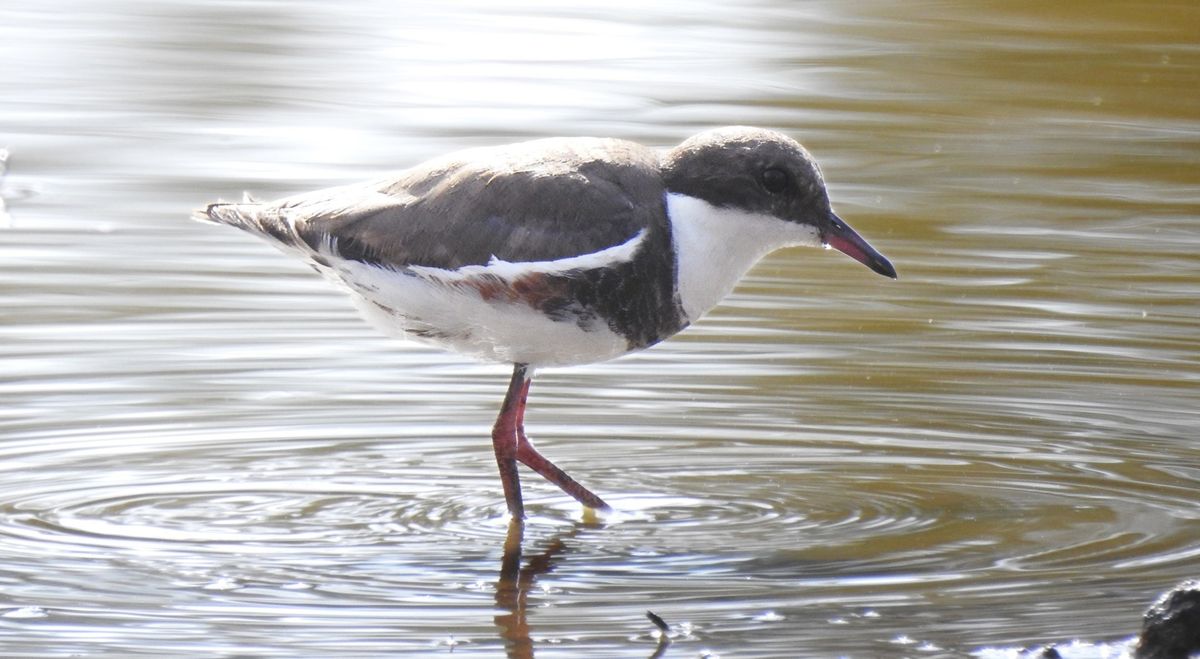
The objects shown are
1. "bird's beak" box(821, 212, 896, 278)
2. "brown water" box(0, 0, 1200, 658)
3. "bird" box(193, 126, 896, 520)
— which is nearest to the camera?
"brown water" box(0, 0, 1200, 658)

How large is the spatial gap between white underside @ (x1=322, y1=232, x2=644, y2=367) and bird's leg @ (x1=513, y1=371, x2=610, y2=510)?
391 millimetres

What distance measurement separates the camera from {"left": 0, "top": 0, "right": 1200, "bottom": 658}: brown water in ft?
19.7

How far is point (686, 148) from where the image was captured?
6.85m

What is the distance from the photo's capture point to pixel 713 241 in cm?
670

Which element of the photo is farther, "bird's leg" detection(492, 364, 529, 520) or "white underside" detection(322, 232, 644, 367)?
"bird's leg" detection(492, 364, 529, 520)

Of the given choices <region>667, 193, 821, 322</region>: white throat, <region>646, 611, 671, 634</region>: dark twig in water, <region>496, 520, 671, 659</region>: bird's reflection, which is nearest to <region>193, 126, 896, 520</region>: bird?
<region>667, 193, 821, 322</region>: white throat

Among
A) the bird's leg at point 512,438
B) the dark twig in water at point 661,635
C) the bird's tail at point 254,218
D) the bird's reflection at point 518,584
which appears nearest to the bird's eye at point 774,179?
the bird's leg at point 512,438

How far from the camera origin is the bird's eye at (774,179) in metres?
6.75

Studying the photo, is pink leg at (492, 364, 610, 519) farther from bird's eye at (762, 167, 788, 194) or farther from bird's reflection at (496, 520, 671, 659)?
bird's eye at (762, 167, 788, 194)

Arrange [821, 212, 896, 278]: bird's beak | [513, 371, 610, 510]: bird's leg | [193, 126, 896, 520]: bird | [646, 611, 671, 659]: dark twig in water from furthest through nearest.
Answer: [513, 371, 610, 510]: bird's leg → [821, 212, 896, 278]: bird's beak → [193, 126, 896, 520]: bird → [646, 611, 671, 659]: dark twig in water

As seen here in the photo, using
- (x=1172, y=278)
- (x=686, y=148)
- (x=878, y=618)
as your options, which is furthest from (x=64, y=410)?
(x=1172, y=278)

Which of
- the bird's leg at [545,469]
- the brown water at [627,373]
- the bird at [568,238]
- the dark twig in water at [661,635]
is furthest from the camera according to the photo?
the bird's leg at [545,469]

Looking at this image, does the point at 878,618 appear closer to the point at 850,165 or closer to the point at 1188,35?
the point at 850,165

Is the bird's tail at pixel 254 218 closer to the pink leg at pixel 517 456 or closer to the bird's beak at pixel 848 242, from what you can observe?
the pink leg at pixel 517 456
